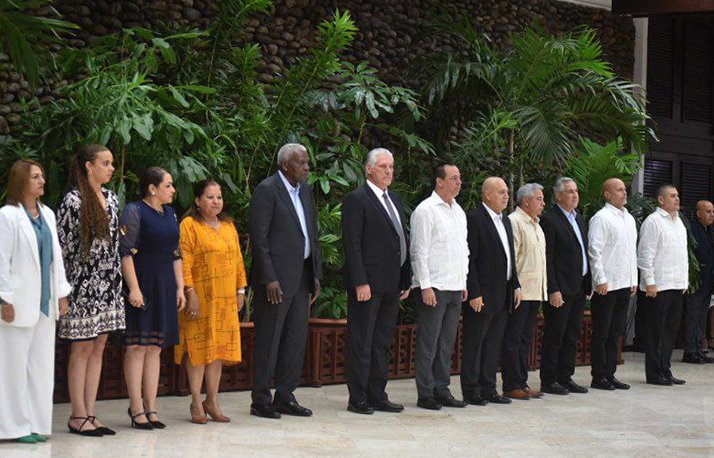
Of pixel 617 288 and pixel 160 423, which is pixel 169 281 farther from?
pixel 617 288


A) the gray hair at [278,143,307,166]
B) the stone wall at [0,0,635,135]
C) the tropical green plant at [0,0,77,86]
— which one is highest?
the stone wall at [0,0,635,135]

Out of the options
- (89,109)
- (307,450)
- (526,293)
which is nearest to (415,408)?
(526,293)

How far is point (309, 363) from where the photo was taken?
7.54 metres

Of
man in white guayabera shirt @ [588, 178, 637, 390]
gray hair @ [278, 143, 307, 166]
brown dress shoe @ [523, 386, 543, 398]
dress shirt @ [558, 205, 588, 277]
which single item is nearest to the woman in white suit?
gray hair @ [278, 143, 307, 166]

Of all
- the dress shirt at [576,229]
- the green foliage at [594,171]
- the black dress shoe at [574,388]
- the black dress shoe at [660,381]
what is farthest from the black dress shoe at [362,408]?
the green foliage at [594,171]

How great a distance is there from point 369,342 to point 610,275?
2172 mm

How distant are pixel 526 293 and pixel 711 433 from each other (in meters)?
1.53

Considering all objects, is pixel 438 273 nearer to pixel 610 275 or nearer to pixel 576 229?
pixel 576 229

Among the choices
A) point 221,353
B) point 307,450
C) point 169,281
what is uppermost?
point 169,281

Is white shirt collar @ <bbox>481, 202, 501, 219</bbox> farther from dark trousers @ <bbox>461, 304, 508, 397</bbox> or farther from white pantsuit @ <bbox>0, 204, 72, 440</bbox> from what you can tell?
white pantsuit @ <bbox>0, 204, 72, 440</bbox>

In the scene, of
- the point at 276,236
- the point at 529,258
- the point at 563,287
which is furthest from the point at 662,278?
the point at 276,236

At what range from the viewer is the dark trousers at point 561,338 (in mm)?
7398

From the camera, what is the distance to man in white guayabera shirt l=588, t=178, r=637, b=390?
25.1 ft

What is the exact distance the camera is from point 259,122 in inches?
280
